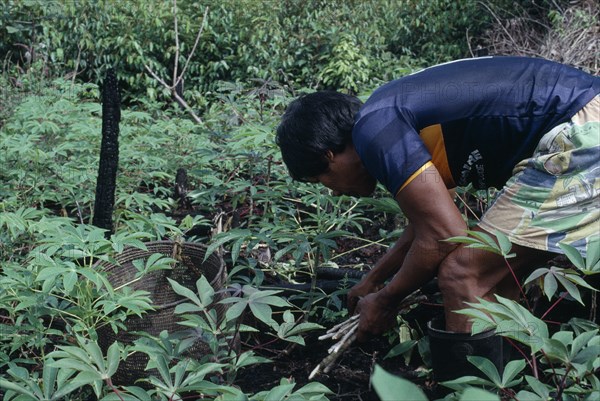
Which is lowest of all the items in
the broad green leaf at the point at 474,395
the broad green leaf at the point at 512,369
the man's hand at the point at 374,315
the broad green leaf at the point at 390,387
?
the man's hand at the point at 374,315

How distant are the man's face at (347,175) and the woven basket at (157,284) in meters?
0.52

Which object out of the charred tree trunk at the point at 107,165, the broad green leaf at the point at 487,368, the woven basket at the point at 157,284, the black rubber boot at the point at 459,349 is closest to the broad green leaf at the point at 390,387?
the broad green leaf at the point at 487,368

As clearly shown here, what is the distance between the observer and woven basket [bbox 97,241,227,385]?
8.46 feet

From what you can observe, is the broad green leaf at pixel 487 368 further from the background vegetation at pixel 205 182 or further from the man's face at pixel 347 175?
the man's face at pixel 347 175

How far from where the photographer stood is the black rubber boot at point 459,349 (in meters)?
2.23

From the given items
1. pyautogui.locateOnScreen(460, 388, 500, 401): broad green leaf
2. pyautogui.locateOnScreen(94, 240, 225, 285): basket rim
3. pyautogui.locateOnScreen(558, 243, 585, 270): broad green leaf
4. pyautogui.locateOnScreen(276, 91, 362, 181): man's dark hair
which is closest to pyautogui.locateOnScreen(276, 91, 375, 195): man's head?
pyautogui.locateOnScreen(276, 91, 362, 181): man's dark hair

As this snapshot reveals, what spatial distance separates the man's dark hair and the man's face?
0.02 m

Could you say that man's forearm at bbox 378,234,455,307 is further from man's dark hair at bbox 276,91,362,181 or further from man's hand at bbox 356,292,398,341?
man's dark hair at bbox 276,91,362,181

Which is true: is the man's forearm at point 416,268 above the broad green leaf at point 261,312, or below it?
below

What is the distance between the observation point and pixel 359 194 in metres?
2.62

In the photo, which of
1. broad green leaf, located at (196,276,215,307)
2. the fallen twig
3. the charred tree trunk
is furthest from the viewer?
the charred tree trunk

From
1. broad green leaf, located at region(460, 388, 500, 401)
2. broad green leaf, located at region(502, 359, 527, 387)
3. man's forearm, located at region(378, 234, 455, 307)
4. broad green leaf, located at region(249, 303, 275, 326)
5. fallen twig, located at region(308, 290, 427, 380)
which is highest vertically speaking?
broad green leaf, located at region(460, 388, 500, 401)

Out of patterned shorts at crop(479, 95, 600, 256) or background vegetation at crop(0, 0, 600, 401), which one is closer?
background vegetation at crop(0, 0, 600, 401)

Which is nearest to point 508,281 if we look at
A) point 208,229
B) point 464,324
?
point 464,324
